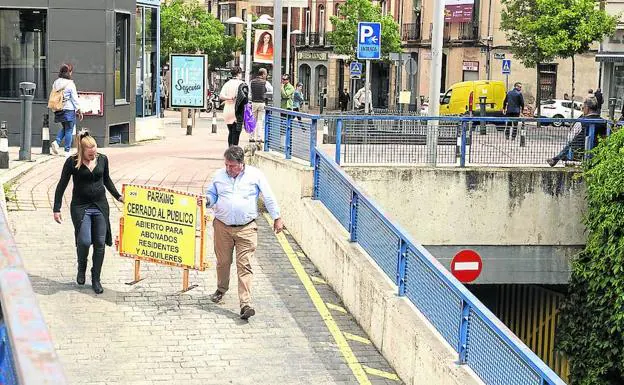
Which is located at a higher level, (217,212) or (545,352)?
(217,212)

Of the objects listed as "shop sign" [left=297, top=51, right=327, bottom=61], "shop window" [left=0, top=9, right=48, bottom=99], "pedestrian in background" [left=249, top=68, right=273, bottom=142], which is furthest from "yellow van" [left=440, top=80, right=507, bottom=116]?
"shop sign" [left=297, top=51, right=327, bottom=61]

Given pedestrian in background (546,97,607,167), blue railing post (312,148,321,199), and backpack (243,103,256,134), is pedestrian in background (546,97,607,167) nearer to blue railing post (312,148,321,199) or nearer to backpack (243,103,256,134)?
backpack (243,103,256,134)

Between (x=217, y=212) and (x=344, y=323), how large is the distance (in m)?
1.80

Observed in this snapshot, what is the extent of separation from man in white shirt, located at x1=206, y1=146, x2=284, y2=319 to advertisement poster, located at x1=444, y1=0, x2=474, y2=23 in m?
44.3

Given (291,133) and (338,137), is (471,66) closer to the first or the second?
(338,137)

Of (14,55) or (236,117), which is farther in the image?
(14,55)

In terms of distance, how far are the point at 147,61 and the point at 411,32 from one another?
3590 cm

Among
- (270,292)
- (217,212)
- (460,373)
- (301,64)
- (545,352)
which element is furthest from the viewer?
(301,64)

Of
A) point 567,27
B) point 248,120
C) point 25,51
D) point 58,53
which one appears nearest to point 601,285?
point 248,120

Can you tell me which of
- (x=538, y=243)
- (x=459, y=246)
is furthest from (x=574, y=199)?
(x=459, y=246)

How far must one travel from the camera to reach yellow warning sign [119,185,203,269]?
10266mm

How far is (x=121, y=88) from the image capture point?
2302 cm

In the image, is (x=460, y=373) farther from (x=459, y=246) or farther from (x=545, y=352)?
(x=545, y=352)

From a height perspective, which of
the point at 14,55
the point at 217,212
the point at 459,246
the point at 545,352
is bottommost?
the point at 545,352
